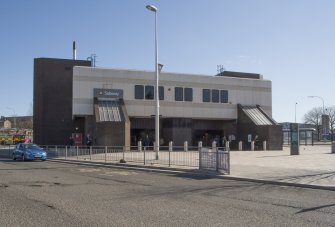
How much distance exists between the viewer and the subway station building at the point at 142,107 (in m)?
46.9

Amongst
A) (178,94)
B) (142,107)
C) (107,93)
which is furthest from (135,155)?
(178,94)

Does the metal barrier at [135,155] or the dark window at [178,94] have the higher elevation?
the dark window at [178,94]

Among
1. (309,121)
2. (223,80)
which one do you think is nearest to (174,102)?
(223,80)

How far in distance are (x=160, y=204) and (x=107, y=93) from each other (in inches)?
1467

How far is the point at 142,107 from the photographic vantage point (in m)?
49.6

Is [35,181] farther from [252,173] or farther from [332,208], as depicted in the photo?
[332,208]

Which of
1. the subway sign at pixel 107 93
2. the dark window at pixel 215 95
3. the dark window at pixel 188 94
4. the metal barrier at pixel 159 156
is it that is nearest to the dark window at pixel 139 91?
the subway sign at pixel 107 93

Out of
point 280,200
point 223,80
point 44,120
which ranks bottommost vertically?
point 280,200

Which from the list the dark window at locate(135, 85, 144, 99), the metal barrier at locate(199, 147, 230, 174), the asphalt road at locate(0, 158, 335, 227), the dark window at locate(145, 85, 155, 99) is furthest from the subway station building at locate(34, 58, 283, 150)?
the asphalt road at locate(0, 158, 335, 227)

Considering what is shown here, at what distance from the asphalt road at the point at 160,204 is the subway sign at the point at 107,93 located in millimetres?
31040

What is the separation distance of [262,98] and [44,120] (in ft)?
90.5

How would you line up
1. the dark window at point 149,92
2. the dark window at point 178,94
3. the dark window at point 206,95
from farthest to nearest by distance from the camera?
the dark window at point 206,95, the dark window at point 178,94, the dark window at point 149,92

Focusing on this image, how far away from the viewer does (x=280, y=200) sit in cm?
1211

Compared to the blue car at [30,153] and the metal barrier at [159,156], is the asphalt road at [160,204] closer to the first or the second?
the metal barrier at [159,156]
